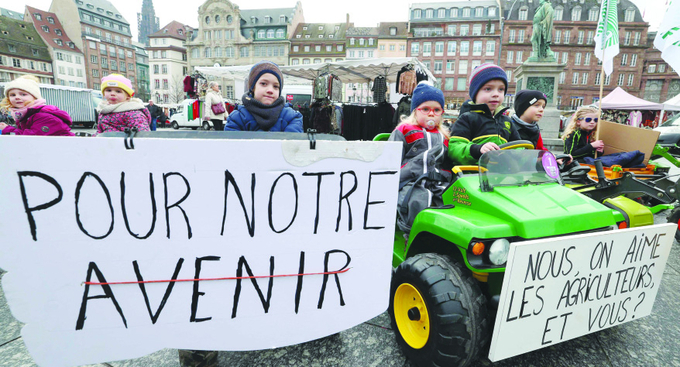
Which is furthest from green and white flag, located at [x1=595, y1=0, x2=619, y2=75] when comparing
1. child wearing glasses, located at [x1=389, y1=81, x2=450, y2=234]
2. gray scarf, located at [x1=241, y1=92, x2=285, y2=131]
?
gray scarf, located at [x1=241, y1=92, x2=285, y2=131]

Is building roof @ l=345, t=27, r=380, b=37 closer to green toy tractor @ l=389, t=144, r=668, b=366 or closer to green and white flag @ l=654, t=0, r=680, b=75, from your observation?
green and white flag @ l=654, t=0, r=680, b=75

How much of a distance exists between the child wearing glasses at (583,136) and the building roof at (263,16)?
64.5 meters

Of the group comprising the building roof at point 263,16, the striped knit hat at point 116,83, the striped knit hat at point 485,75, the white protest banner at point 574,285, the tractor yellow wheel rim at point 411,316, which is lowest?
the tractor yellow wheel rim at point 411,316

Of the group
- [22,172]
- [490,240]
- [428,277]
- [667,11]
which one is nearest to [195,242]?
[22,172]

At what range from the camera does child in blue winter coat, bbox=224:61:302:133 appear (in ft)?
8.38

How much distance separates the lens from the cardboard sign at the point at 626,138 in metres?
4.40

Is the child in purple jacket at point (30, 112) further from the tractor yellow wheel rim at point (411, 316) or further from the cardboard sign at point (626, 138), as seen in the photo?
the cardboard sign at point (626, 138)

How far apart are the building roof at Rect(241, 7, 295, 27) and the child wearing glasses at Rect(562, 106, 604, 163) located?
2541 inches

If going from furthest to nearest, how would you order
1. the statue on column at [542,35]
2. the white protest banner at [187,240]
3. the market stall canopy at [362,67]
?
the statue on column at [542,35]
the market stall canopy at [362,67]
the white protest banner at [187,240]

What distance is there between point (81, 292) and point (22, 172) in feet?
1.65

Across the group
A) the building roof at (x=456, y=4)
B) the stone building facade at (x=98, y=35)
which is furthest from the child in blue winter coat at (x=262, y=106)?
the stone building facade at (x=98, y=35)

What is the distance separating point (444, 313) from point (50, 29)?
8624cm

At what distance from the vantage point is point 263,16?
6300 cm

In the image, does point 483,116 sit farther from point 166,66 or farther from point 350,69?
point 166,66
